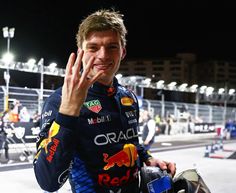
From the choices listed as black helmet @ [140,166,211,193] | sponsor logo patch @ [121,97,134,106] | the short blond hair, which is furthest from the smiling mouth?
black helmet @ [140,166,211,193]

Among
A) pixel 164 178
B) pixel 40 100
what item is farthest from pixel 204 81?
pixel 164 178

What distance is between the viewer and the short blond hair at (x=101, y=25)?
1.56 metres

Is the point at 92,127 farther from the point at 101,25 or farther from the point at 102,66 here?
the point at 101,25

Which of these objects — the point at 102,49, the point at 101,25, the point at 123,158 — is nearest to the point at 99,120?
the point at 123,158

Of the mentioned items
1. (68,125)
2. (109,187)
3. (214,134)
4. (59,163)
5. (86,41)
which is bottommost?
(214,134)

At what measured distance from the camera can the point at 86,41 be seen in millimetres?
1552

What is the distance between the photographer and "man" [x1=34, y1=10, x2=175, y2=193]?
126 centimetres

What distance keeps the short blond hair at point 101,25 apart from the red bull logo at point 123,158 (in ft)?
1.49

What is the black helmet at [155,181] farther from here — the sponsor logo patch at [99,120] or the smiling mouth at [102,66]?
the smiling mouth at [102,66]

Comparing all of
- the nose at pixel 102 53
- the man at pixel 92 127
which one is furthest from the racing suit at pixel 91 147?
the nose at pixel 102 53

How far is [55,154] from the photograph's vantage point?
1266 millimetres

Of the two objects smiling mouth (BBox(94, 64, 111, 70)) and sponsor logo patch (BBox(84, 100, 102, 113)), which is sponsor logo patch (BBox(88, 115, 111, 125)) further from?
smiling mouth (BBox(94, 64, 111, 70))

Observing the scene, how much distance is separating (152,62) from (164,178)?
11509 centimetres

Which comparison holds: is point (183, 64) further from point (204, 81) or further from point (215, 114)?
point (215, 114)
